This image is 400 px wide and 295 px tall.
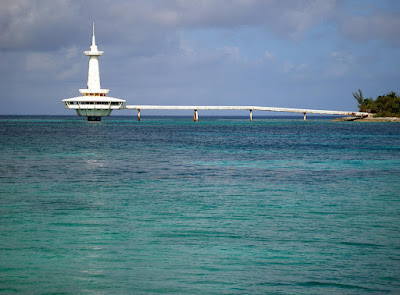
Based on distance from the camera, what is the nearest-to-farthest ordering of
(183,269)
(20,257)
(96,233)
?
1. (183,269)
2. (20,257)
3. (96,233)

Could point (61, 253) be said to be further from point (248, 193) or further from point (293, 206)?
point (248, 193)

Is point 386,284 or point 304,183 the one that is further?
point 304,183

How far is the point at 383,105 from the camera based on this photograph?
16300cm

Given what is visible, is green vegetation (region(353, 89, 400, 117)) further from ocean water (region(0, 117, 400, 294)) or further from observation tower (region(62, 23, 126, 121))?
ocean water (region(0, 117, 400, 294))

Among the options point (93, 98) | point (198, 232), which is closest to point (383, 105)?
point (93, 98)

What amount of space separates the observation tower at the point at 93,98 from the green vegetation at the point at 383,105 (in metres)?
81.3

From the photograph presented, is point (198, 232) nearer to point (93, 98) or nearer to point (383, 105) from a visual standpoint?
point (93, 98)

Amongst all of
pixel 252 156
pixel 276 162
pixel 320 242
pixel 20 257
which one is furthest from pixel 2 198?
pixel 252 156

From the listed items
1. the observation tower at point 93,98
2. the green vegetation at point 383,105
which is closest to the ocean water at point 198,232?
the observation tower at point 93,98

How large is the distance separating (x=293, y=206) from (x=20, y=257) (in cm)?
918

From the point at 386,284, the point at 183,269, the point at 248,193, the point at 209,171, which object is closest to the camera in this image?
the point at 386,284

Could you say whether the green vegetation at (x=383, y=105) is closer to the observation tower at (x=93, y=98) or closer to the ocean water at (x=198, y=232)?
the observation tower at (x=93, y=98)

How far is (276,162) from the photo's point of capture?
3366 cm

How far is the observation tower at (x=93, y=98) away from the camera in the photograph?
410ft
